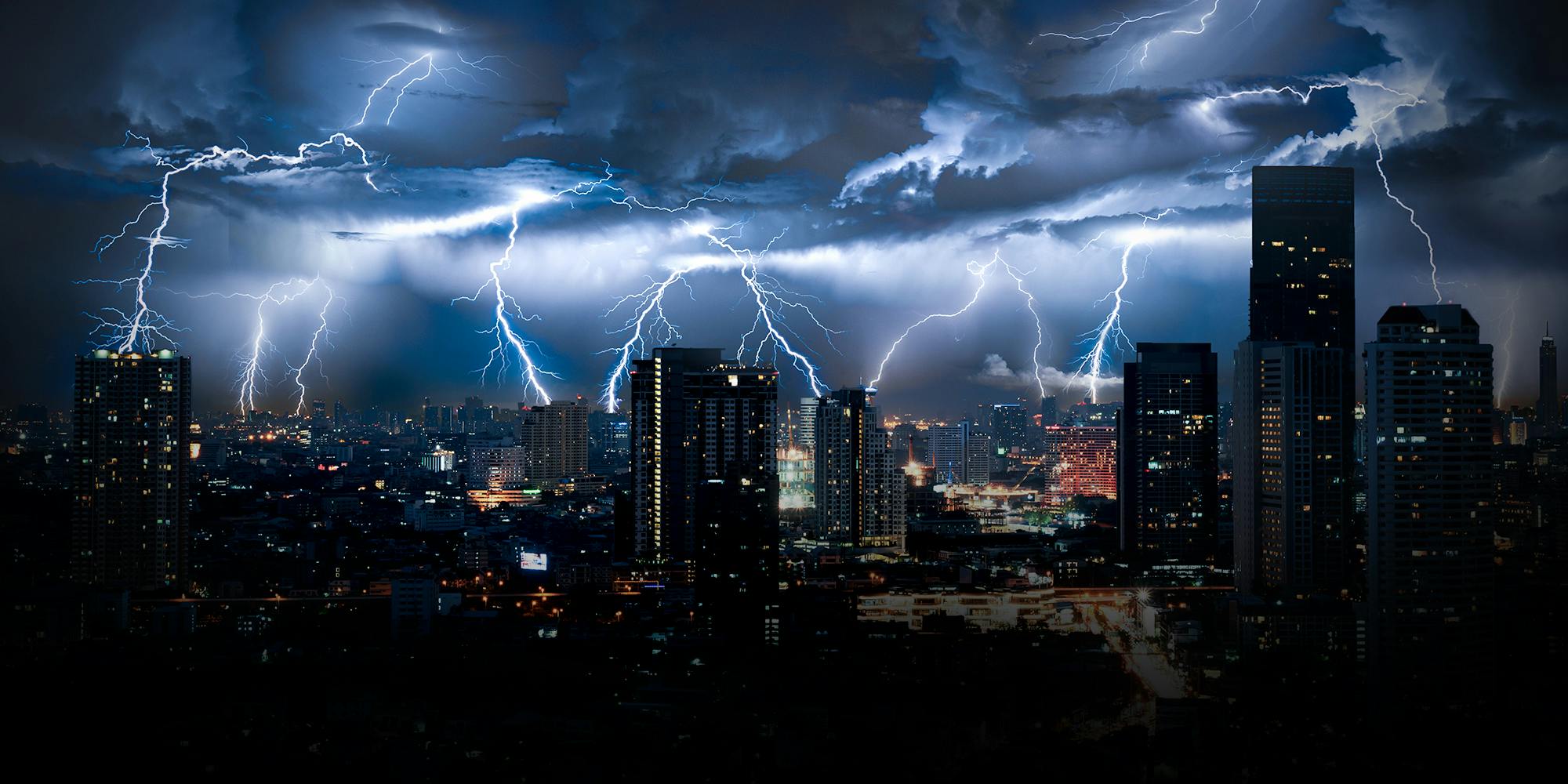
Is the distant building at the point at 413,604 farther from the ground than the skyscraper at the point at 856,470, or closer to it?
closer to it

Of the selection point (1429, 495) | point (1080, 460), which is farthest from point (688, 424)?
point (1080, 460)

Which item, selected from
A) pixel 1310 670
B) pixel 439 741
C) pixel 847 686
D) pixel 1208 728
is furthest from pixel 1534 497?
pixel 439 741

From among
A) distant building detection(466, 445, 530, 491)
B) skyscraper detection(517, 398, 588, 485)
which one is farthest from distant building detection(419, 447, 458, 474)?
skyscraper detection(517, 398, 588, 485)

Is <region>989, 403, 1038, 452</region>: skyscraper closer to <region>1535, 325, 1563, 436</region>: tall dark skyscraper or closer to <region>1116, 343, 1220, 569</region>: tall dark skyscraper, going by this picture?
<region>1116, 343, 1220, 569</region>: tall dark skyscraper

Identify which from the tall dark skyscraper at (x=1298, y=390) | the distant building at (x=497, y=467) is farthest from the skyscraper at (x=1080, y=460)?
the distant building at (x=497, y=467)

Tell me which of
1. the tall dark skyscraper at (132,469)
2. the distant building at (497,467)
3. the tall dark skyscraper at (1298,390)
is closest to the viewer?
the tall dark skyscraper at (1298,390)

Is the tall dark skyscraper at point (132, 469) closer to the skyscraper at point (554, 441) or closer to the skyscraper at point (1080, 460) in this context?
the skyscraper at point (554, 441)
